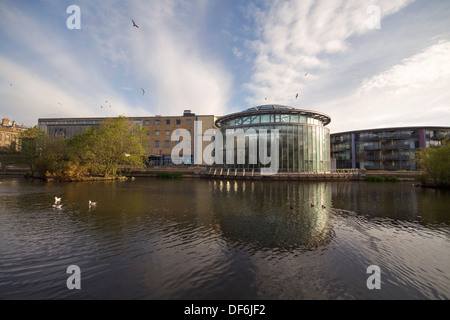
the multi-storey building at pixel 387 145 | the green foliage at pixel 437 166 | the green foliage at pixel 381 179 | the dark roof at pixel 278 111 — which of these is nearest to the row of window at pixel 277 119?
the dark roof at pixel 278 111

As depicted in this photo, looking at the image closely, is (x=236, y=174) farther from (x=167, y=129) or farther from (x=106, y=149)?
(x=167, y=129)

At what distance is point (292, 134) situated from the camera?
5197 centimetres

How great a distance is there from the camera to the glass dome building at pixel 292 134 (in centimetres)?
5150

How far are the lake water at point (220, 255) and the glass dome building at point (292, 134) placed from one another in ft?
125

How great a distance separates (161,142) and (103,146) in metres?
30.3

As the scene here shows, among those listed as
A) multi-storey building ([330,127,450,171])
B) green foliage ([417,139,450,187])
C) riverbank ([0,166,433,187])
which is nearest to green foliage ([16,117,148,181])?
riverbank ([0,166,433,187])

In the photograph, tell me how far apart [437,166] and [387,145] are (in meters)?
50.3

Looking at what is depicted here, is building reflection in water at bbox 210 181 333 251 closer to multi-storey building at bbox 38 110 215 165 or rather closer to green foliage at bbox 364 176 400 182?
green foliage at bbox 364 176 400 182

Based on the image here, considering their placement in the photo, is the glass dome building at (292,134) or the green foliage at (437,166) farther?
the glass dome building at (292,134)

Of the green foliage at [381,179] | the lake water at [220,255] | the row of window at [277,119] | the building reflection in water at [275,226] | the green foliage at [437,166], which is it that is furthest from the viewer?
the row of window at [277,119]

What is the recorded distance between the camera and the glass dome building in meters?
51.5

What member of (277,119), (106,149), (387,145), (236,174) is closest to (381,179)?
(277,119)

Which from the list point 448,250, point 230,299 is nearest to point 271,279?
point 230,299

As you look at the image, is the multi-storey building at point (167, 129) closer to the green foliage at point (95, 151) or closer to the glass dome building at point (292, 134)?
the glass dome building at point (292, 134)
